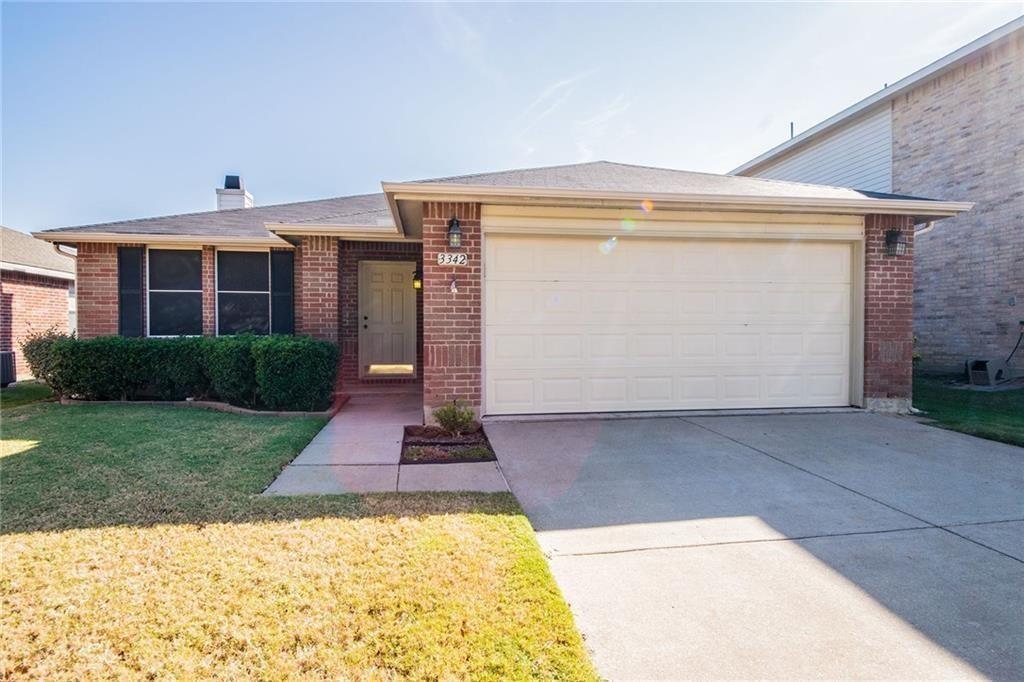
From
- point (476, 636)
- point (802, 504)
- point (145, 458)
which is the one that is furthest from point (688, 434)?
point (145, 458)

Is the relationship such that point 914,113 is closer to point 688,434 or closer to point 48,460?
point 688,434

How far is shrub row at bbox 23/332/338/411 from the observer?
23.5 ft

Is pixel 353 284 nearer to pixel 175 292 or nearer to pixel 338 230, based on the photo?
pixel 338 230

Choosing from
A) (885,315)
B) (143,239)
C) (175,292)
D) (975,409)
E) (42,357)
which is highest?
(143,239)

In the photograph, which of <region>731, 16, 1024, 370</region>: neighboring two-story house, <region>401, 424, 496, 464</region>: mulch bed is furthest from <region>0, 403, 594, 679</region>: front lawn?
<region>731, 16, 1024, 370</region>: neighboring two-story house

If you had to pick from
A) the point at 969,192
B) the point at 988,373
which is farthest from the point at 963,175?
the point at 988,373

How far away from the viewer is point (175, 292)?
30.5ft

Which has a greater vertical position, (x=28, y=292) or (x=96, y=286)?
(x=28, y=292)

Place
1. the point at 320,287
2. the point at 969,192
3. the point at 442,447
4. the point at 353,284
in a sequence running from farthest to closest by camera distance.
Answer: the point at 969,192
the point at 353,284
the point at 320,287
the point at 442,447

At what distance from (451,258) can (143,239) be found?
636cm

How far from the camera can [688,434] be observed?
5.84 meters

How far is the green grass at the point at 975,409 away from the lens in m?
6.01

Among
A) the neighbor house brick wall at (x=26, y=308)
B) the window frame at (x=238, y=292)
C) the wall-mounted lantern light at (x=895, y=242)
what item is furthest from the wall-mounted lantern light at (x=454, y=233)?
the neighbor house brick wall at (x=26, y=308)

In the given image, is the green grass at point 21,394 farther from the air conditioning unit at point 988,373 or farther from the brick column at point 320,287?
the air conditioning unit at point 988,373
